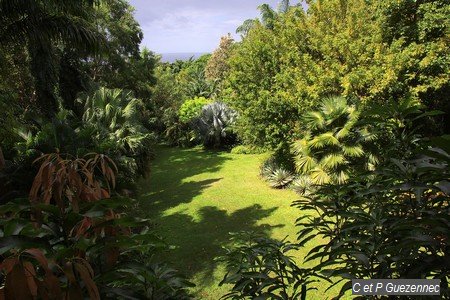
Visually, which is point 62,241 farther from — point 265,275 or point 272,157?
point 272,157

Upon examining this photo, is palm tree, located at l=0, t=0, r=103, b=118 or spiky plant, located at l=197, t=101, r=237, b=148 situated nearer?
palm tree, located at l=0, t=0, r=103, b=118

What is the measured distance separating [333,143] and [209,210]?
4708mm

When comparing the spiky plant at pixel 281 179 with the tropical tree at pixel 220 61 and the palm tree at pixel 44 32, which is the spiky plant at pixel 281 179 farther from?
the tropical tree at pixel 220 61

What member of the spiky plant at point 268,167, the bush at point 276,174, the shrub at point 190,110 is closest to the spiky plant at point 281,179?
the bush at point 276,174

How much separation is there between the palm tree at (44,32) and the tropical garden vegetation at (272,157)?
0.04 meters

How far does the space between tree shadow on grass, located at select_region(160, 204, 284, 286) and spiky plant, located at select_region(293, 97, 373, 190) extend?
2.13m

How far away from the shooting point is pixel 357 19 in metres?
10.8

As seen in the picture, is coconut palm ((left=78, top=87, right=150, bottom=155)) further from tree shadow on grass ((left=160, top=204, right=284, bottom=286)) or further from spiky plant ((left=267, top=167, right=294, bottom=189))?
spiky plant ((left=267, top=167, right=294, bottom=189))

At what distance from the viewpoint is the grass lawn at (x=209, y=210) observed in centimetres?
756

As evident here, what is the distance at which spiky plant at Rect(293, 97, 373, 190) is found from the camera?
32.9ft

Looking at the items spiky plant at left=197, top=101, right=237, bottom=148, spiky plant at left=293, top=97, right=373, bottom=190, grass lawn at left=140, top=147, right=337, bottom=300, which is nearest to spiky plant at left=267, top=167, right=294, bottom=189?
grass lawn at left=140, top=147, right=337, bottom=300

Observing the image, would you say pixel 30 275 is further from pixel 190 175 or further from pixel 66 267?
pixel 190 175

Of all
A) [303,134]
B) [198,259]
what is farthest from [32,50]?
[303,134]

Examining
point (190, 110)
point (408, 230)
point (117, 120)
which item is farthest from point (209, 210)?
point (190, 110)
